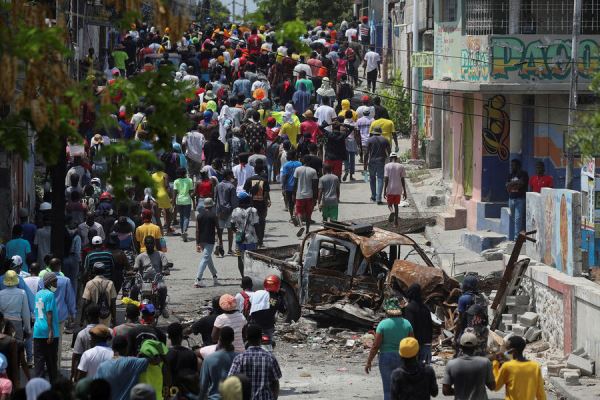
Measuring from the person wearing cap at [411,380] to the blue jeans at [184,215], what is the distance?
13.8 m

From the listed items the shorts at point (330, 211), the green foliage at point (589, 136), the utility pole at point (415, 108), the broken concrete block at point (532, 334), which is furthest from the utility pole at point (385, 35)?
the green foliage at point (589, 136)

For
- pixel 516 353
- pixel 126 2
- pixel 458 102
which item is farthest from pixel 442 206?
pixel 126 2

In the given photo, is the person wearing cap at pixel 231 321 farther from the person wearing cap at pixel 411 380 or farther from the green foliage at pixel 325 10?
the green foliage at pixel 325 10

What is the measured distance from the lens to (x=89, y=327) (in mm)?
14609

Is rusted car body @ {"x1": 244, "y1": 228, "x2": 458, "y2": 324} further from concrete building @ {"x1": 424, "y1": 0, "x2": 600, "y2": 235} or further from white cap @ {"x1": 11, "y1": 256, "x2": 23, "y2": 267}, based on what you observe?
concrete building @ {"x1": 424, "y1": 0, "x2": 600, "y2": 235}

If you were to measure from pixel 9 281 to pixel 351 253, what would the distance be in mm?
5720

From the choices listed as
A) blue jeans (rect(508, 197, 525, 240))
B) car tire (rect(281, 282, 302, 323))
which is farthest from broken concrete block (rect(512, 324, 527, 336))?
blue jeans (rect(508, 197, 525, 240))

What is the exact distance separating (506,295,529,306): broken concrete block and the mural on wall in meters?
0.58

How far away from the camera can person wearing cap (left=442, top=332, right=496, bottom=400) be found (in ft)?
43.7

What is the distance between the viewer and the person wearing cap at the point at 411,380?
13.1 metres

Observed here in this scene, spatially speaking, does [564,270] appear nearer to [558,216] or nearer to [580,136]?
[558,216]

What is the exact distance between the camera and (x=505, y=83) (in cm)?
2664

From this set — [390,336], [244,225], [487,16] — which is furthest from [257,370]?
[487,16]

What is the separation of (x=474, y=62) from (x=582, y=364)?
10.3 m
